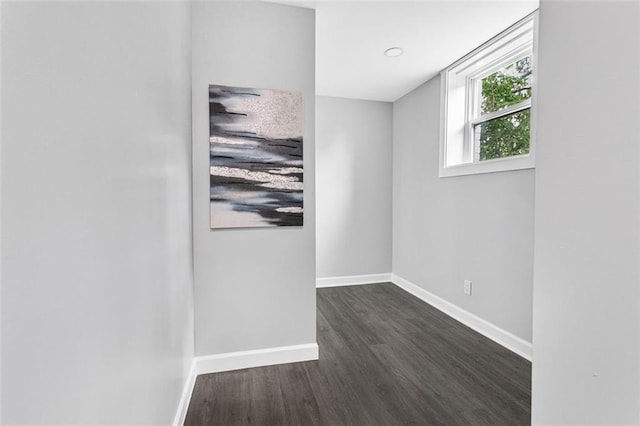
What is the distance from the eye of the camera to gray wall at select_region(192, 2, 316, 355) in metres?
1.89

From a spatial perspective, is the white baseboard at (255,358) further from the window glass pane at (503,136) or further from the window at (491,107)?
the window glass pane at (503,136)

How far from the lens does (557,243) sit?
0.89 metres

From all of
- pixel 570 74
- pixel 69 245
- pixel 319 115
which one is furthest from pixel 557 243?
pixel 319 115

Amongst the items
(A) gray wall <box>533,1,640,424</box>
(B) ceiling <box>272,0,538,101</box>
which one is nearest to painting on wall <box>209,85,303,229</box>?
(B) ceiling <box>272,0,538,101</box>

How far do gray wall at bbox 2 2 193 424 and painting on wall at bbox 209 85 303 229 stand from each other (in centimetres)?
73

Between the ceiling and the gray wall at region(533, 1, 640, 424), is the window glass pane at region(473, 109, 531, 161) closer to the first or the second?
the ceiling

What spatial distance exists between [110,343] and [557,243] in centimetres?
122

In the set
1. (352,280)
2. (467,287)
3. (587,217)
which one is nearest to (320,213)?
(352,280)

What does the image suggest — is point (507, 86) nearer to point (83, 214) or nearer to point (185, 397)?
point (83, 214)

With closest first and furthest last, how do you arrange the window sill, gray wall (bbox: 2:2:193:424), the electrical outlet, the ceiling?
gray wall (bbox: 2:2:193:424), the ceiling, the window sill, the electrical outlet

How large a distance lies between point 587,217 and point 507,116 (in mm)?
2021

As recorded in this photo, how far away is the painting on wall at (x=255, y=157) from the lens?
191cm

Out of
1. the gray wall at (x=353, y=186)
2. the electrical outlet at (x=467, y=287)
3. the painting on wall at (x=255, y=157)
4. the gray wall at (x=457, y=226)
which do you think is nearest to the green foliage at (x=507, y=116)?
the gray wall at (x=457, y=226)

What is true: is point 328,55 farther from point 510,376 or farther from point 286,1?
point 510,376
